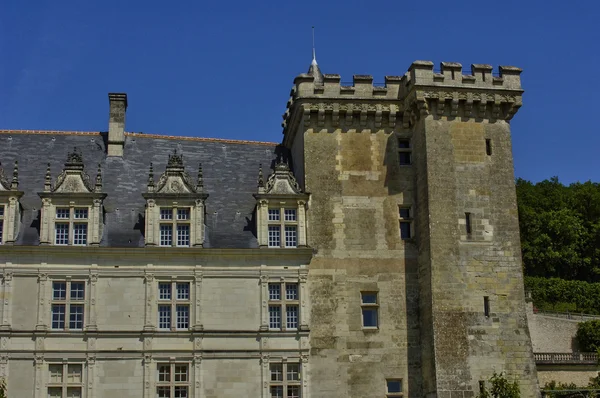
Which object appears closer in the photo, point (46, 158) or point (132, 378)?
point (132, 378)

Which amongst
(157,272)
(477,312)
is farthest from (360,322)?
(157,272)

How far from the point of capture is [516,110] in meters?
33.1

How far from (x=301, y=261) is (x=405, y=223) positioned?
4272 mm

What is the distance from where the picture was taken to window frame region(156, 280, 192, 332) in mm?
29922

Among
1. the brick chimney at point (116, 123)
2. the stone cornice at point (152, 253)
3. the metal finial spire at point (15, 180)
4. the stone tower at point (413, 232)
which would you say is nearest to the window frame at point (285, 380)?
the stone tower at point (413, 232)

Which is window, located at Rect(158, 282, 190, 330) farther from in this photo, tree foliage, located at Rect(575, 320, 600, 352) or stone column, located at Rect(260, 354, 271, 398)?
tree foliage, located at Rect(575, 320, 600, 352)

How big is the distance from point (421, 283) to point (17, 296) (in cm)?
1392

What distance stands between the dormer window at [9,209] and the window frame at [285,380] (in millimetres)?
9892

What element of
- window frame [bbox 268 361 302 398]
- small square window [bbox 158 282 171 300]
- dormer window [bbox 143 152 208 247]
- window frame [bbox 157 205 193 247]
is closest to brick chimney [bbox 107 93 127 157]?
dormer window [bbox 143 152 208 247]

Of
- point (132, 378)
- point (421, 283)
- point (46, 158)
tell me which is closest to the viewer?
point (132, 378)

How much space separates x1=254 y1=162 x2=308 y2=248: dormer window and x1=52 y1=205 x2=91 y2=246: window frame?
19.5 feet

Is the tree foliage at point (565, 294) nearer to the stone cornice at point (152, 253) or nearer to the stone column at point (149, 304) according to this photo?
the stone cornice at point (152, 253)

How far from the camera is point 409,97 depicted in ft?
107

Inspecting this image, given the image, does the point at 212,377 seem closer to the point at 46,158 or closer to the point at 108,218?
the point at 108,218
